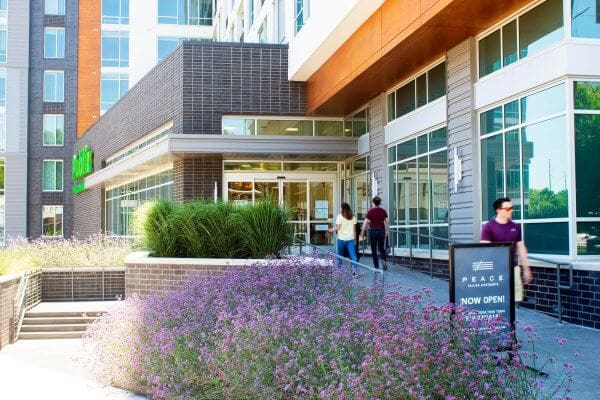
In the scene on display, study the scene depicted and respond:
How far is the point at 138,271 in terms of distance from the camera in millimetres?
13172

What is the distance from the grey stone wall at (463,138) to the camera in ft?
47.5

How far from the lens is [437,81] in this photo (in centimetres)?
1656

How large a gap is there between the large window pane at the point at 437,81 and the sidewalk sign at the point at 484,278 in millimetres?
9100

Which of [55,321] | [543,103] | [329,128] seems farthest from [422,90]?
[55,321]

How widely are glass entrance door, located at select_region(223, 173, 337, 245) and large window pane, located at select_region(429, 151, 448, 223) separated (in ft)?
24.8

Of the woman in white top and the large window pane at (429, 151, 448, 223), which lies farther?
the large window pane at (429, 151, 448, 223)

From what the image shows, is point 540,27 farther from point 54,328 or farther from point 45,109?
point 45,109

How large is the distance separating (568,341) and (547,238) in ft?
10.2

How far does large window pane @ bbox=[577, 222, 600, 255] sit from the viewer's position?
11.2 meters

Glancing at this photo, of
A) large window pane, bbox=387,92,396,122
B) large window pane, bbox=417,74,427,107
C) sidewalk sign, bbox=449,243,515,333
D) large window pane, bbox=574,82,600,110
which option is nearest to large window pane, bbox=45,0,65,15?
large window pane, bbox=387,92,396,122

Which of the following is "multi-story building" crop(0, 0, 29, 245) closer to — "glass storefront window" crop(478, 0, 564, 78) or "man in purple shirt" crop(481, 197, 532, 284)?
"glass storefront window" crop(478, 0, 564, 78)

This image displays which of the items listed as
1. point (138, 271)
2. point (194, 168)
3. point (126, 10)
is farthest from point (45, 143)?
point (138, 271)

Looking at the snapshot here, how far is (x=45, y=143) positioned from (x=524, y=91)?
44006 millimetres

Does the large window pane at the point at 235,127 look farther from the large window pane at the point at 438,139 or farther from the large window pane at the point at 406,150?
the large window pane at the point at 438,139
